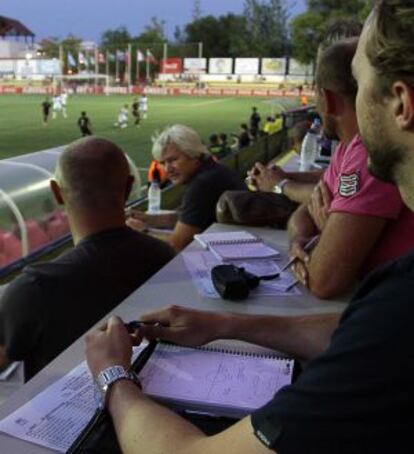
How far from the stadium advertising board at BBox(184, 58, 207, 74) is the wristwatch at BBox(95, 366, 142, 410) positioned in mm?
83141

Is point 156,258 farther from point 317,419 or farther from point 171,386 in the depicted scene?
point 317,419

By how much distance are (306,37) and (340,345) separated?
232 feet

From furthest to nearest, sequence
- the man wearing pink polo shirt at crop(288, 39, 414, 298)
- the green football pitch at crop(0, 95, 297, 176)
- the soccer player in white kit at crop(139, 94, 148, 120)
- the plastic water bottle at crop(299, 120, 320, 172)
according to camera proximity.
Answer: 1. the soccer player in white kit at crop(139, 94, 148, 120)
2. the green football pitch at crop(0, 95, 297, 176)
3. the plastic water bottle at crop(299, 120, 320, 172)
4. the man wearing pink polo shirt at crop(288, 39, 414, 298)

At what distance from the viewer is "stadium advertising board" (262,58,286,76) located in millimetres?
77938

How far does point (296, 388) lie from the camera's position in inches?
34.1

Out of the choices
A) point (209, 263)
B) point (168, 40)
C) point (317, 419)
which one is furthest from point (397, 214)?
point (168, 40)

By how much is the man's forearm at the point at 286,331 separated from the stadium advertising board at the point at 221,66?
267 feet

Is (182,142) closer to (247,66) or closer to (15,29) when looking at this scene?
(247,66)

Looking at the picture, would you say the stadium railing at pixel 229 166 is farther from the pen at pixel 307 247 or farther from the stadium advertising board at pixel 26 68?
the stadium advertising board at pixel 26 68

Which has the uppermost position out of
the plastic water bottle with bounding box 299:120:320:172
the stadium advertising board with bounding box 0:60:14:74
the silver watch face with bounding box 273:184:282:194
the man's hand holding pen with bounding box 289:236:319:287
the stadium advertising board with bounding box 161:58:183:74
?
the man's hand holding pen with bounding box 289:236:319:287

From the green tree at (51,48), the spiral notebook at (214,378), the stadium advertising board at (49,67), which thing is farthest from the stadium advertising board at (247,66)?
the spiral notebook at (214,378)

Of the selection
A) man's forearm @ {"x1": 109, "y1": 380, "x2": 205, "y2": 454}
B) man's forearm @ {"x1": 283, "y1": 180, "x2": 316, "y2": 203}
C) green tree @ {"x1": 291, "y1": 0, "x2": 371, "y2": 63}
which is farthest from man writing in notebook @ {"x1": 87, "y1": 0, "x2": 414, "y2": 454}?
green tree @ {"x1": 291, "y1": 0, "x2": 371, "y2": 63}

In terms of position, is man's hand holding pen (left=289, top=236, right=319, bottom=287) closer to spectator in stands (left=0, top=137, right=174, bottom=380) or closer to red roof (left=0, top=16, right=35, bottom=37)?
spectator in stands (left=0, top=137, right=174, bottom=380)

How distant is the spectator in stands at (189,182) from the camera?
4715 mm
